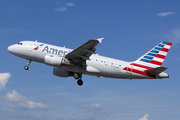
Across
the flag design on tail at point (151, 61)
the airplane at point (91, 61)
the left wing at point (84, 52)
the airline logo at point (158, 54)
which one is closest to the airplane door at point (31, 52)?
the airplane at point (91, 61)

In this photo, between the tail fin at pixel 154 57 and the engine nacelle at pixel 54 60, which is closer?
the engine nacelle at pixel 54 60

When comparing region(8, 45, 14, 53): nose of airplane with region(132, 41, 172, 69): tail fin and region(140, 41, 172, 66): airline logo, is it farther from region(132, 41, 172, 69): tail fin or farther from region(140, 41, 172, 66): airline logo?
region(140, 41, 172, 66): airline logo

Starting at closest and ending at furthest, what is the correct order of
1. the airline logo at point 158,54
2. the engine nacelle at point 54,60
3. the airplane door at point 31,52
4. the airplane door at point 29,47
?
1. the engine nacelle at point 54,60
2. the airplane door at point 31,52
3. the airplane door at point 29,47
4. the airline logo at point 158,54

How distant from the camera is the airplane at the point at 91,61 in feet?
116

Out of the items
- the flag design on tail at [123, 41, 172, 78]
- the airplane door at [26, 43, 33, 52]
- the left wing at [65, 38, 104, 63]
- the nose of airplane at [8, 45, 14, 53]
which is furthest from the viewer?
the nose of airplane at [8, 45, 14, 53]

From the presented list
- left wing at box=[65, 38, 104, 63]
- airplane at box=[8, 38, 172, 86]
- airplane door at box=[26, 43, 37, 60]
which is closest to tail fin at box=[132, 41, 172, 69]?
airplane at box=[8, 38, 172, 86]

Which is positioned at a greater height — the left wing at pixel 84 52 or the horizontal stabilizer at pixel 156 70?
the left wing at pixel 84 52

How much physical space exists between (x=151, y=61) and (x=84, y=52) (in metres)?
11.6

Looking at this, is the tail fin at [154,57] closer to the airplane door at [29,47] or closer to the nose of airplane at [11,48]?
the airplane door at [29,47]

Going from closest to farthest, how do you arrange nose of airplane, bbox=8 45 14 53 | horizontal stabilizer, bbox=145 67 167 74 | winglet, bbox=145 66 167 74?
1. horizontal stabilizer, bbox=145 67 167 74
2. winglet, bbox=145 66 167 74
3. nose of airplane, bbox=8 45 14 53

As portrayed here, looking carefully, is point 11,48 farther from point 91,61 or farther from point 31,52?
point 91,61

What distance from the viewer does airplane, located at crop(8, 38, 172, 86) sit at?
116 ft

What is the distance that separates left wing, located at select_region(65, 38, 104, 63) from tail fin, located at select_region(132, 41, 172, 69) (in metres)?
7.95

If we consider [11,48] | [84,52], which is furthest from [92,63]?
[11,48]
